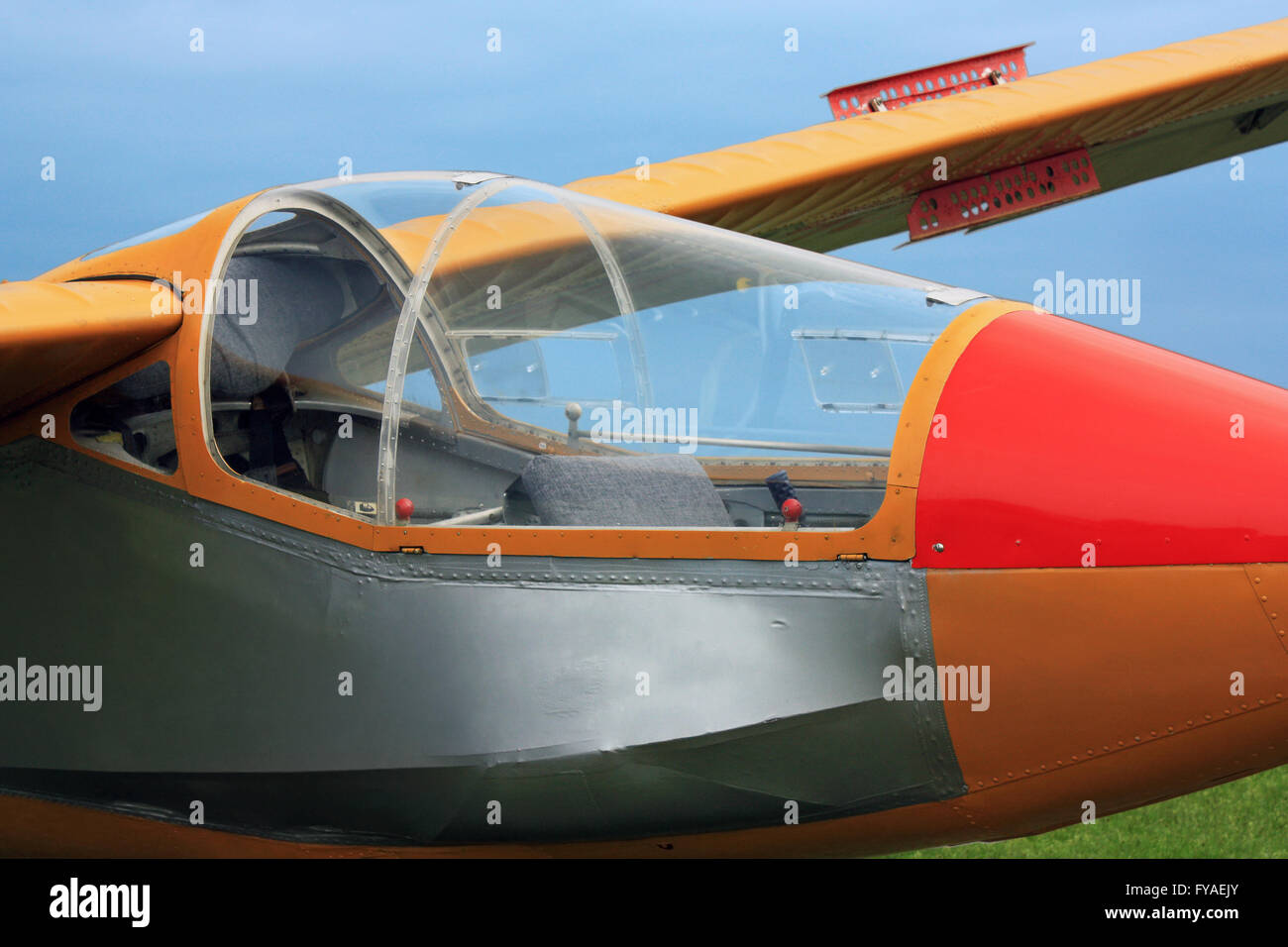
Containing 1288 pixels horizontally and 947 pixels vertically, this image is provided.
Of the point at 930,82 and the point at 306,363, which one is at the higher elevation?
the point at 930,82

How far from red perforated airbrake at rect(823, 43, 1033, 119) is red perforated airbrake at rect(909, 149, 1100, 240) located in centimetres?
74

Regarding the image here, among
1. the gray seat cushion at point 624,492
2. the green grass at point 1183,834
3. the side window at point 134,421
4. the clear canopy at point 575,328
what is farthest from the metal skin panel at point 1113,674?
the green grass at point 1183,834

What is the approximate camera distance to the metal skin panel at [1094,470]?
3.17 metres

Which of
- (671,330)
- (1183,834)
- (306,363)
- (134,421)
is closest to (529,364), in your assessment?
(671,330)

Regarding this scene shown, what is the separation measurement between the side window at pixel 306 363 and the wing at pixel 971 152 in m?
3.51

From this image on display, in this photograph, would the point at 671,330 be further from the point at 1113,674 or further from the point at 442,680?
the point at 1113,674

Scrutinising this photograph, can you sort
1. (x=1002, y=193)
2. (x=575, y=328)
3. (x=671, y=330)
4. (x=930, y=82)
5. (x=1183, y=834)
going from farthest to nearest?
(x=930, y=82), (x=1002, y=193), (x=1183, y=834), (x=575, y=328), (x=671, y=330)

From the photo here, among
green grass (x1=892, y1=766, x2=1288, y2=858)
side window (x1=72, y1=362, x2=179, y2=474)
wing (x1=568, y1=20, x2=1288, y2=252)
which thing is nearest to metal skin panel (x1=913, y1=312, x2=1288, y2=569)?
side window (x1=72, y1=362, x2=179, y2=474)

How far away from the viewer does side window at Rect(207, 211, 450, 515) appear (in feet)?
12.8

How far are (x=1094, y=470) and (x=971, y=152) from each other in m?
5.28

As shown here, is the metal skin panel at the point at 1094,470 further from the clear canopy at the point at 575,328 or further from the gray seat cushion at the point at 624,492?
the gray seat cushion at the point at 624,492

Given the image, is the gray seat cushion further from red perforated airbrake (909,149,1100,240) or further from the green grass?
red perforated airbrake (909,149,1100,240)

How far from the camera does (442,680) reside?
352cm

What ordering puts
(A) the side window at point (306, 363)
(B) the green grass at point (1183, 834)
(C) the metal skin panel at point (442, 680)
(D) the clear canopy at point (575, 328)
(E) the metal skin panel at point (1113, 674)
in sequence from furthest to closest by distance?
(B) the green grass at point (1183, 834)
(A) the side window at point (306, 363)
(D) the clear canopy at point (575, 328)
(C) the metal skin panel at point (442, 680)
(E) the metal skin panel at point (1113, 674)
